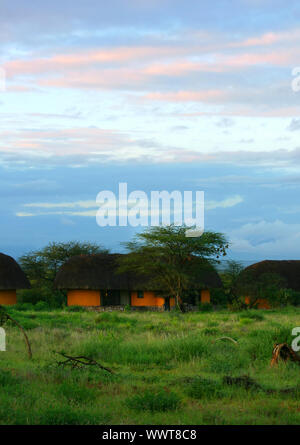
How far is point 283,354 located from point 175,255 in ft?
71.7

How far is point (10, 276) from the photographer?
35.0 m

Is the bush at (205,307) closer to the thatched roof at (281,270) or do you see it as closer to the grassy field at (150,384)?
the thatched roof at (281,270)

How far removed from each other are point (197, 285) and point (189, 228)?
3.58m

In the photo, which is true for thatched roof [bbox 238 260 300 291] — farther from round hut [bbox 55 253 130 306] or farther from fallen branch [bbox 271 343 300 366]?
fallen branch [bbox 271 343 300 366]

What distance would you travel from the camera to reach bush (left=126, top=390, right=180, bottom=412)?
6695 millimetres

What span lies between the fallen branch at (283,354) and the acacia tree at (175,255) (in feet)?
68.4

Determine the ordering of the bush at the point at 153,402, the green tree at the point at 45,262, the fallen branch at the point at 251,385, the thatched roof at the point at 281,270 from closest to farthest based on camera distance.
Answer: the bush at the point at 153,402 → the fallen branch at the point at 251,385 → the thatched roof at the point at 281,270 → the green tree at the point at 45,262

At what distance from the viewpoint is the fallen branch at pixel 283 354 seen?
9.61 meters

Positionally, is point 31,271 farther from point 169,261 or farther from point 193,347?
point 193,347

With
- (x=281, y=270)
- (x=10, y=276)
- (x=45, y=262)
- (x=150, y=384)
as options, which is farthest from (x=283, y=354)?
(x=45, y=262)

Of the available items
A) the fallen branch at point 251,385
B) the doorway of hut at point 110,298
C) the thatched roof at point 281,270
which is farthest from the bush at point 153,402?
the thatched roof at point 281,270

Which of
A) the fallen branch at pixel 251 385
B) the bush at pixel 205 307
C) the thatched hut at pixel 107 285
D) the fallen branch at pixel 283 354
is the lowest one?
the bush at pixel 205 307

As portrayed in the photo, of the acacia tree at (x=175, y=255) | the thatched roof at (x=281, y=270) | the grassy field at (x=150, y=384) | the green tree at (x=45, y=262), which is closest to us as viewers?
A: the grassy field at (x=150, y=384)
